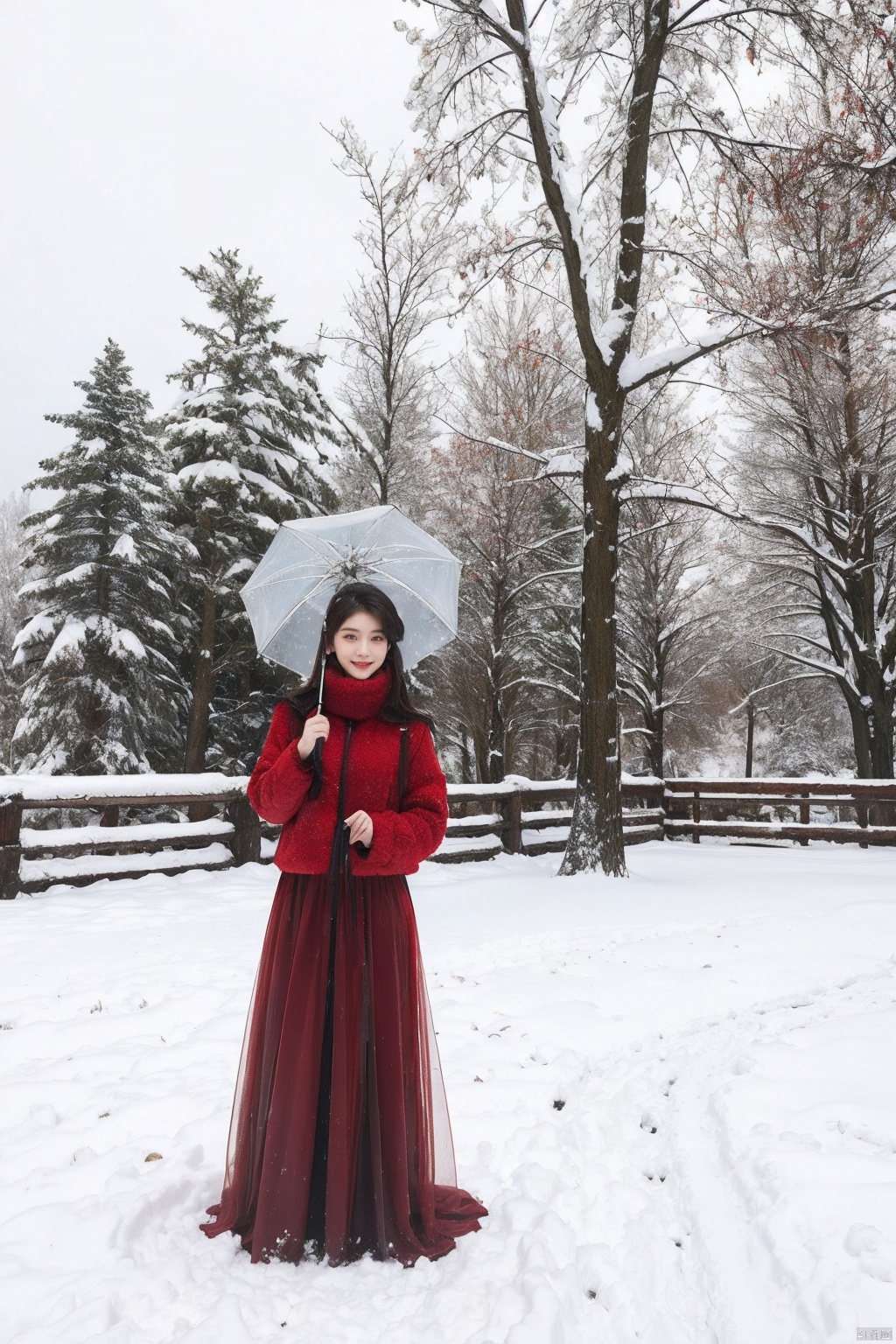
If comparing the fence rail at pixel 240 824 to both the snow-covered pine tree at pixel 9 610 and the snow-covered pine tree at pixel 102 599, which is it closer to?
the snow-covered pine tree at pixel 102 599

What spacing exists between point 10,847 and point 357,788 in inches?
230

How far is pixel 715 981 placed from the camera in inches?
193

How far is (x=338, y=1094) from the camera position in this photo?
2248 millimetres

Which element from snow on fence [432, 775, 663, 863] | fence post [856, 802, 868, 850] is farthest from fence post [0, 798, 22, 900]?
fence post [856, 802, 868, 850]

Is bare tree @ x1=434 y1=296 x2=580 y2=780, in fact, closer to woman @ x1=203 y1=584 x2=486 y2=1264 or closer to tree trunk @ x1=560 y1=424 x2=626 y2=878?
tree trunk @ x1=560 y1=424 x2=626 y2=878

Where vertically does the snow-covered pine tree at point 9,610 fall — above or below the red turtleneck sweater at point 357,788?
above

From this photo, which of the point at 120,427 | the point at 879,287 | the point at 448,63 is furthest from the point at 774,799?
the point at 120,427

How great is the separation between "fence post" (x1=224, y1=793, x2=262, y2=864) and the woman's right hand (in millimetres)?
6667

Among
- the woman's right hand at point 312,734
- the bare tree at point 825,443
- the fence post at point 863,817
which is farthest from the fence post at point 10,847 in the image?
the fence post at point 863,817

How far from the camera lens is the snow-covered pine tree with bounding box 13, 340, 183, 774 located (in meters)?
14.0

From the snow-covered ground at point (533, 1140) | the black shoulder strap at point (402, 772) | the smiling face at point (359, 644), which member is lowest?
the snow-covered ground at point (533, 1140)

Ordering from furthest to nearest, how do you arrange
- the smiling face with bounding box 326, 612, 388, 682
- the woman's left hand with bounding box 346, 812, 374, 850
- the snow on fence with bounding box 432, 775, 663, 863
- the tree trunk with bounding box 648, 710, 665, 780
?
the tree trunk with bounding box 648, 710, 665, 780 < the snow on fence with bounding box 432, 775, 663, 863 < the smiling face with bounding box 326, 612, 388, 682 < the woman's left hand with bounding box 346, 812, 374, 850

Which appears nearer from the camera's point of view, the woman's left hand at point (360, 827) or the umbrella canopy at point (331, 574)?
the woman's left hand at point (360, 827)

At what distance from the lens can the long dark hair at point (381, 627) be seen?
245 centimetres
